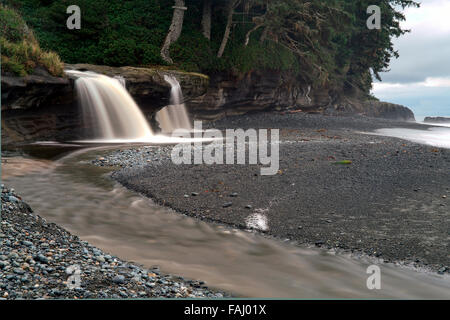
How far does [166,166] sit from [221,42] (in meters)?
17.0

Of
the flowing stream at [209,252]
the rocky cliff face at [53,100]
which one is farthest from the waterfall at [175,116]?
the flowing stream at [209,252]

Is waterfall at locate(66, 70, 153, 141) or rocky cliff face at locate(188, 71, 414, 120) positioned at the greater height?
rocky cliff face at locate(188, 71, 414, 120)

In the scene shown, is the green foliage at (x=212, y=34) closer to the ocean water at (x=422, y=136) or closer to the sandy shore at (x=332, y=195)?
the ocean water at (x=422, y=136)

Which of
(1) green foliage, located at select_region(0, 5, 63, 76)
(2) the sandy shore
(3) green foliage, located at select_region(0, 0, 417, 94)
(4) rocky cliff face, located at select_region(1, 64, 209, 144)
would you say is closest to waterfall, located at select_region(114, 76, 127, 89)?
(4) rocky cliff face, located at select_region(1, 64, 209, 144)

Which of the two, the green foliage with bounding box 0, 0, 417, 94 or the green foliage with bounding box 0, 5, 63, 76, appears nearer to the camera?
the green foliage with bounding box 0, 5, 63, 76

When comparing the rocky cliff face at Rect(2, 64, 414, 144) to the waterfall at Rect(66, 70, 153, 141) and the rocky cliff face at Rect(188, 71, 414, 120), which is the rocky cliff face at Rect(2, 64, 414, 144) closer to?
the rocky cliff face at Rect(188, 71, 414, 120)

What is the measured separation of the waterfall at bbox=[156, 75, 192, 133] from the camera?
2008cm

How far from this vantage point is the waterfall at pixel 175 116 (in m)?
20.1

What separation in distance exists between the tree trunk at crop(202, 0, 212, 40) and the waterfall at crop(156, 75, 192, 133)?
5.61m

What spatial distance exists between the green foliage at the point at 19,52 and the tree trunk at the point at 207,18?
11488mm

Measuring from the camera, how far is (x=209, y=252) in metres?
5.92

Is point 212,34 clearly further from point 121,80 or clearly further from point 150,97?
point 121,80

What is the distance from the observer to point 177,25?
23.6 metres
